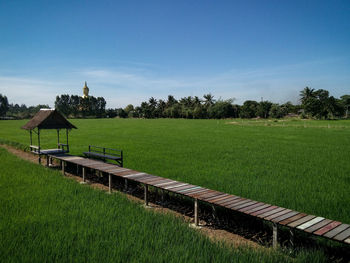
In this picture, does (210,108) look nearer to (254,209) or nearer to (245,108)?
(245,108)

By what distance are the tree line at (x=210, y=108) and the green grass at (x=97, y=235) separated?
7143cm

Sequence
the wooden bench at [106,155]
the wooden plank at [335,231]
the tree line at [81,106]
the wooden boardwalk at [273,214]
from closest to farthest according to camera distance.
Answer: the wooden plank at [335,231] < the wooden boardwalk at [273,214] < the wooden bench at [106,155] < the tree line at [81,106]

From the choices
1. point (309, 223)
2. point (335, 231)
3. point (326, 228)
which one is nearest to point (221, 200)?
point (309, 223)

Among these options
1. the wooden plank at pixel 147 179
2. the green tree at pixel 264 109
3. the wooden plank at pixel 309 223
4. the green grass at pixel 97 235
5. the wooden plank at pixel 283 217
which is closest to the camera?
the green grass at pixel 97 235

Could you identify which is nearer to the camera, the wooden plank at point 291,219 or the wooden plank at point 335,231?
the wooden plank at point 335,231

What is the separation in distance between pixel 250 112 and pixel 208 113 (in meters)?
13.5

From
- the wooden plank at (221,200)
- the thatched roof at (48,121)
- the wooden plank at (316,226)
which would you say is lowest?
the wooden plank at (316,226)

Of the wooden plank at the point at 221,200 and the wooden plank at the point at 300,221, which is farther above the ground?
the wooden plank at the point at 221,200

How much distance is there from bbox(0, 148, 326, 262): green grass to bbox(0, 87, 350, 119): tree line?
234 feet

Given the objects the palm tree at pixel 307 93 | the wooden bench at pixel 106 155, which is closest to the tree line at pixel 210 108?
the palm tree at pixel 307 93

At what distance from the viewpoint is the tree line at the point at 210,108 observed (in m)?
68.9

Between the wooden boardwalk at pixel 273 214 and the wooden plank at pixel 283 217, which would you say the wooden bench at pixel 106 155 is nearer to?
the wooden boardwalk at pixel 273 214

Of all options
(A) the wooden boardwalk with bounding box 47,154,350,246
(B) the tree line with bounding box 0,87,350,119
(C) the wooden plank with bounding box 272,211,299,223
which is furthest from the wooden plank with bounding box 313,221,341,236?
(B) the tree line with bounding box 0,87,350,119

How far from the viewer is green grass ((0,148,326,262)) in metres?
4.16
